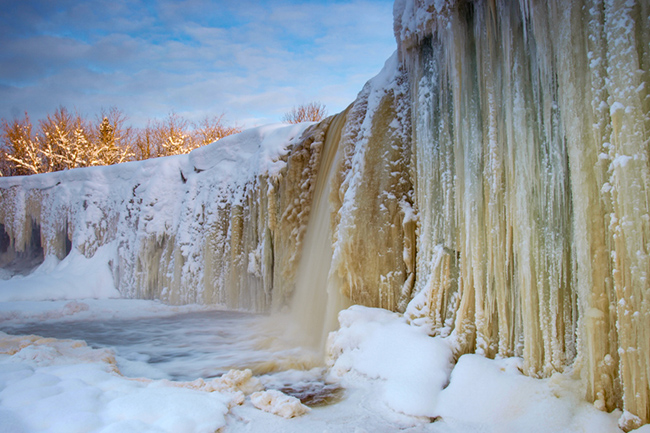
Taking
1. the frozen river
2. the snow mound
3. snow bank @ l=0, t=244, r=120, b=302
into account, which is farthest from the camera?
snow bank @ l=0, t=244, r=120, b=302

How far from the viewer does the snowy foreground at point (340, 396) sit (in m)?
2.34

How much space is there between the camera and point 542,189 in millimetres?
2725

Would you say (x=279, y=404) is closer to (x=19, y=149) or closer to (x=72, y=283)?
(x=72, y=283)

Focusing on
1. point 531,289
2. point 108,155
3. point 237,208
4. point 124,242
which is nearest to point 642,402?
point 531,289

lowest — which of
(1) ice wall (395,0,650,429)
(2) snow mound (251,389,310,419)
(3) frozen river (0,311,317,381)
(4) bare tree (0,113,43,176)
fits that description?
(3) frozen river (0,311,317,381)

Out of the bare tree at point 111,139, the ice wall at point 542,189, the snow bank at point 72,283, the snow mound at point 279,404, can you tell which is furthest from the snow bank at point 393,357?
the bare tree at point 111,139

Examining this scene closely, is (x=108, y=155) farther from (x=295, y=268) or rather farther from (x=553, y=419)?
(x=553, y=419)

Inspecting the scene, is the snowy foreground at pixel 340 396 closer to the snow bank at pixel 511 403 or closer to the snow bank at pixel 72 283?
the snow bank at pixel 511 403

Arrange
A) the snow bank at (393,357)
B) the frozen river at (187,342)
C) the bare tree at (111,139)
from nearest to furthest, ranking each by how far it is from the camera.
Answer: the snow bank at (393,357)
the frozen river at (187,342)
the bare tree at (111,139)

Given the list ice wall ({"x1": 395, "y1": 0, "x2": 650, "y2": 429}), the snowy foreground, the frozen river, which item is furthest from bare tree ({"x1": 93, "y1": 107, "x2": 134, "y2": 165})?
ice wall ({"x1": 395, "y1": 0, "x2": 650, "y2": 429})

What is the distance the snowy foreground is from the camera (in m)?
2.34

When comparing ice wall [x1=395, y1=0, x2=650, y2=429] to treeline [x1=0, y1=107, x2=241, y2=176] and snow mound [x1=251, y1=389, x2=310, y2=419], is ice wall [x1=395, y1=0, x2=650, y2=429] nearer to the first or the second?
snow mound [x1=251, y1=389, x2=310, y2=419]

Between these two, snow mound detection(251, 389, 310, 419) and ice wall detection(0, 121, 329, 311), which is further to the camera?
ice wall detection(0, 121, 329, 311)

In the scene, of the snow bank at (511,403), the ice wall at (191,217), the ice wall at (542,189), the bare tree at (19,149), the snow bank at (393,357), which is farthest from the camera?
the bare tree at (19,149)
